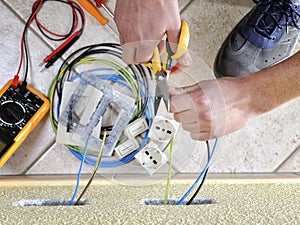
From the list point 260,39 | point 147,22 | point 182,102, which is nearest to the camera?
point 147,22

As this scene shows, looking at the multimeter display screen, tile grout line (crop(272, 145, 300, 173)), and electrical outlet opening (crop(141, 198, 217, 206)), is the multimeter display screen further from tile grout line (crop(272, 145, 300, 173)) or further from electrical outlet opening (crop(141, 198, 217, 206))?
tile grout line (crop(272, 145, 300, 173))

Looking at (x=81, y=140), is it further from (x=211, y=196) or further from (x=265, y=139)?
(x=265, y=139)

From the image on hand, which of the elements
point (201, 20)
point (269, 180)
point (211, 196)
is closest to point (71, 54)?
point (201, 20)

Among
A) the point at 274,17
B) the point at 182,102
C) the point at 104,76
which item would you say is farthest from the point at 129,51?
the point at 274,17

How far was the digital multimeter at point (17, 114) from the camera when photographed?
1.06 metres

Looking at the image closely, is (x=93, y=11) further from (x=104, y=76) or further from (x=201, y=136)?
(x=201, y=136)

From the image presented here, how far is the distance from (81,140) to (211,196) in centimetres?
34

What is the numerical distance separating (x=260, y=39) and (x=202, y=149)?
13.5 inches

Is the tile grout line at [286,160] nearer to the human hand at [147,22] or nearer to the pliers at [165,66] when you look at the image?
the pliers at [165,66]

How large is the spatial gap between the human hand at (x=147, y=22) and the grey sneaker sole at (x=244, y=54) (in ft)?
1.26

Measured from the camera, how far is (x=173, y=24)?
77 centimetres

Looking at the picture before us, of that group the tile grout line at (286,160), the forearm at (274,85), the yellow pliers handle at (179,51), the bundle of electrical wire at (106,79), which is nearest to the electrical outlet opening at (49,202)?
the bundle of electrical wire at (106,79)

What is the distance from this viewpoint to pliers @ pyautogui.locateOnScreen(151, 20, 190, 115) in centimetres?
78

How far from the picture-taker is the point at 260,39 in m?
1.12
